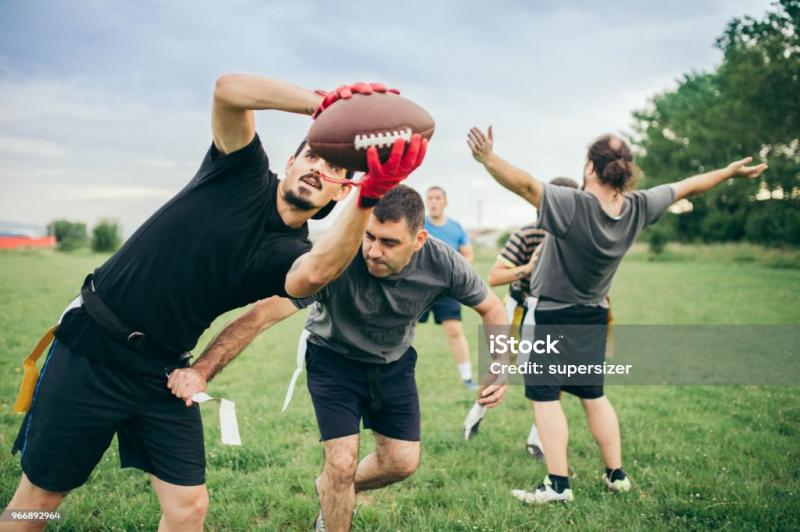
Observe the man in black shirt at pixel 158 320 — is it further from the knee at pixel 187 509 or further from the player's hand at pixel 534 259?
the player's hand at pixel 534 259

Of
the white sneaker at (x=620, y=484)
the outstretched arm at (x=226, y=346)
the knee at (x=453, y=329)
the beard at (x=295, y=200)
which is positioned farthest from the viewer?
the knee at (x=453, y=329)

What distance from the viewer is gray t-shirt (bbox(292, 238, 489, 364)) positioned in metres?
3.66

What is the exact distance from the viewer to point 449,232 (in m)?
9.09

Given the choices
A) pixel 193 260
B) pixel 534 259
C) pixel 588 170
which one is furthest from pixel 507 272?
pixel 193 260

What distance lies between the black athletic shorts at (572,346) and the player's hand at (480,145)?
147 cm

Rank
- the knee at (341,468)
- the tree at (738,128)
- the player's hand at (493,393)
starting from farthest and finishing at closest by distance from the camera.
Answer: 1. the tree at (738,128)
2. the player's hand at (493,393)
3. the knee at (341,468)

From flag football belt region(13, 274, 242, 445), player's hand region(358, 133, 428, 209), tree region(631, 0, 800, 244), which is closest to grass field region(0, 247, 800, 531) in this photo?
flag football belt region(13, 274, 242, 445)

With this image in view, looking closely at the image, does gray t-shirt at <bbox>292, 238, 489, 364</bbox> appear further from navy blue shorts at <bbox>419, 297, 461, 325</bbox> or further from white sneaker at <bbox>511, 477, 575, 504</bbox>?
navy blue shorts at <bbox>419, 297, 461, 325</bbox>

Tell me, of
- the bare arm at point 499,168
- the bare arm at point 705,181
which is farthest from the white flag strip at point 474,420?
the bare arm at point 705,181

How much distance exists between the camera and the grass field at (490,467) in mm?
4031

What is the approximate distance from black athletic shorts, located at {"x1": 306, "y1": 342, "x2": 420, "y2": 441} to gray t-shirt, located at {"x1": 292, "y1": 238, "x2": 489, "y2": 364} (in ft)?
0.29

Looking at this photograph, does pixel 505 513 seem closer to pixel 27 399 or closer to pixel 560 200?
pixel 560 200

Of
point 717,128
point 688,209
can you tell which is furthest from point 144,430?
point 688,209

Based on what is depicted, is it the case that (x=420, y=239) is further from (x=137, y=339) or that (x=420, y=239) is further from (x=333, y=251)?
(x=137, y=339)
